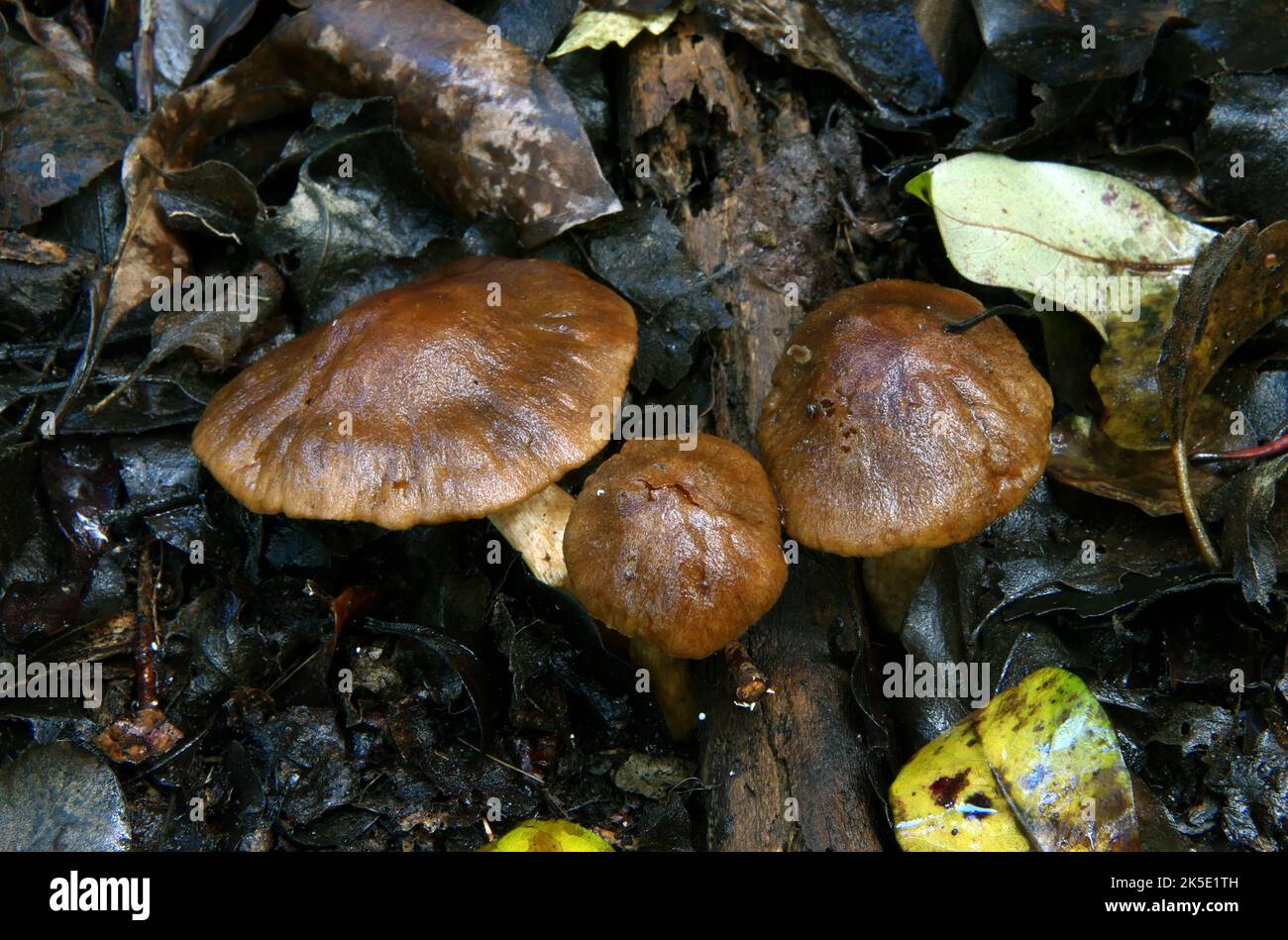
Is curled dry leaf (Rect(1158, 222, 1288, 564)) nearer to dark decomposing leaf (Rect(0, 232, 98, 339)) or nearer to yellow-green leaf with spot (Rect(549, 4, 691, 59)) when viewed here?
yellow-green leaf with spot (Rect(549, 4, 691, 59))

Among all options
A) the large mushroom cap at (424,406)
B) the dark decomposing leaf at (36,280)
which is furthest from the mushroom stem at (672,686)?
the dark decomposing leaf at (36,280)

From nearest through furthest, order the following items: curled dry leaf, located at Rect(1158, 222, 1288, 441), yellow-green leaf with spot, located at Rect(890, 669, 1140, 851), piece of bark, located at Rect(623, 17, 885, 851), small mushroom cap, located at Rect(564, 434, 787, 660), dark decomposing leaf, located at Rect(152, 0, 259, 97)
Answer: yellow-green leaf with spot, located at Rect(890, 669, 1140, 851)
small mushroom cap, located at Rect(564, 434, 787, 660)
piece of bark, located at Rect(623, 17, 885, 851)
curled dry leaf, located at Rect(1158, 222, 1288, 441)
dark decomposing leaf, located at Rect(152, 0, 259, 97)

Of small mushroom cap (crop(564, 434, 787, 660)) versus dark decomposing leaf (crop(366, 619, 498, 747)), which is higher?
small mushroom cap (crop(564, 434, 787, 660))

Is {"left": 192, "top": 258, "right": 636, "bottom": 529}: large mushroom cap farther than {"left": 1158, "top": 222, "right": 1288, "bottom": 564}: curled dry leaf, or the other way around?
{"left": 1158, "top": 222, "right": 1288, "bottom": 564}: curled dry leaf

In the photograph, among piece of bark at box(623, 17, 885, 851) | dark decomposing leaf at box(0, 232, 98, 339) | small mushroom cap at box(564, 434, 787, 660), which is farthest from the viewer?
dark decomposing leaf at box(0, 232, 98, 339)

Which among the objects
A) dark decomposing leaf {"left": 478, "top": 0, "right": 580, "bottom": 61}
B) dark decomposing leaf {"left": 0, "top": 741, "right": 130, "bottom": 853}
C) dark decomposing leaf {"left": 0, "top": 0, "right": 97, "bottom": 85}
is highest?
dark decomposing leaf {"left": 478, "top": 0, "right": 580, "bottom": 61}

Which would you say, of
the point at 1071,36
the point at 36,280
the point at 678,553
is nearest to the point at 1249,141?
the point at 1071,36

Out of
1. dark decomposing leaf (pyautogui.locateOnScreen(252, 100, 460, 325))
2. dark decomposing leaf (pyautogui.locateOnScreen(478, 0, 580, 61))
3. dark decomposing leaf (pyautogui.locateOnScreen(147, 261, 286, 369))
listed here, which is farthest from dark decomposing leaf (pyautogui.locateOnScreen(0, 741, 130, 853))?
dark decomposing leaf (pyautogui.locateOnScreen(478, 0, 580, 61))

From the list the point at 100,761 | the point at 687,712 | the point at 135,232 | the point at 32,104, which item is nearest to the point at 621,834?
the point at 687,712
